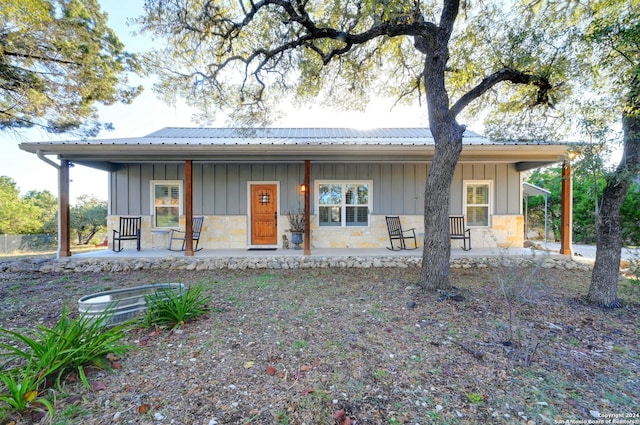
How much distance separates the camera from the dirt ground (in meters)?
1.63

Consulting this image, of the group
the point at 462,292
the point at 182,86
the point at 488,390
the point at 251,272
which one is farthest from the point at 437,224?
the point at 182,86

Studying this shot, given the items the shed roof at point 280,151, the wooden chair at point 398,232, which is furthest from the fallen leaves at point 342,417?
the wooden chair at point 398,232

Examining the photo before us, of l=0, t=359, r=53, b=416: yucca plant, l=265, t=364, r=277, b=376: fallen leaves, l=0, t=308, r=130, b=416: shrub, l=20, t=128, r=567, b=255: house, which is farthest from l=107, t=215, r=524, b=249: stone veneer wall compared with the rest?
l=0, t=359, r=53, b=416: yucca plant

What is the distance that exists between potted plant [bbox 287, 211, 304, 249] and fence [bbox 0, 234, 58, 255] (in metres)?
10.1

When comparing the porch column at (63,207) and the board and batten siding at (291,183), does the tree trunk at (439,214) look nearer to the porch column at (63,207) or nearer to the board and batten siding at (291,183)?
the board and batten siding at (291,183)

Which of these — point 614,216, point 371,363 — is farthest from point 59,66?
point 614,216

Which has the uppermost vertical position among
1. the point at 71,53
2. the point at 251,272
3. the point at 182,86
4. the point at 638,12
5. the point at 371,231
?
the point at 71,53

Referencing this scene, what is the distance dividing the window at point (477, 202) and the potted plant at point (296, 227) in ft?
14.6

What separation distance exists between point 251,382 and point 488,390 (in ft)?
5.38

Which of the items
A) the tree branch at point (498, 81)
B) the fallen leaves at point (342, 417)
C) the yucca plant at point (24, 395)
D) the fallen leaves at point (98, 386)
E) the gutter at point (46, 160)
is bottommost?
the fallen leaves at point (342, 417)

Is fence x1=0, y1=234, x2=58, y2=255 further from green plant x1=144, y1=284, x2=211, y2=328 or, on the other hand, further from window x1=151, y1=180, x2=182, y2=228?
green plant x1=144, y1=284, x2=211, y2=328

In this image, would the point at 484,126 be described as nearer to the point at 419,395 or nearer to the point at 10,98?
the point at 419,395

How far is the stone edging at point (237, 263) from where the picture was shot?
5512 mm

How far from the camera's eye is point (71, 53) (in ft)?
22.7
